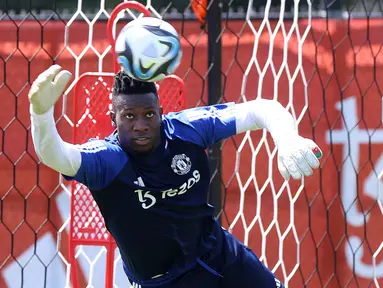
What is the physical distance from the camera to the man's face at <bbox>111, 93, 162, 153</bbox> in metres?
2.13

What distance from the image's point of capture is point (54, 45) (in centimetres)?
340

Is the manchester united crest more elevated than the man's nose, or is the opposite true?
the man's nose

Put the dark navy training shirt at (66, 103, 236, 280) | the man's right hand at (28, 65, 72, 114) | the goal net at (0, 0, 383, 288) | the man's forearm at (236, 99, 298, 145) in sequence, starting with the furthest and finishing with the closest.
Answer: the goal net at (0, 0, 383, 288)
the dark navy training shirt at (66, 103, 236, 280)
the man's forearm at (236, 99, 298, 145)
the man's right hand at (28, 65, 72, 114)

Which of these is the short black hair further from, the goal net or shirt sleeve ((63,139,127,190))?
the goal net

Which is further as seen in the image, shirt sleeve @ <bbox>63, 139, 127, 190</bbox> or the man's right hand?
shirt sleeve @ <bbox>63, 139, 127, 190</bbox>

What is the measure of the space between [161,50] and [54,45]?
52.5 inches

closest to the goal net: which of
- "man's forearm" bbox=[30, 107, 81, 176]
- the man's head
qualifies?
the man's head

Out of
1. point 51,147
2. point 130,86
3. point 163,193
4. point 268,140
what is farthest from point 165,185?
point 268,140

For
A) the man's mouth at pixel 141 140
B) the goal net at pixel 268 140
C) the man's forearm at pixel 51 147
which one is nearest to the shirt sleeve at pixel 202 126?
the man's mouth at pixel 141 140

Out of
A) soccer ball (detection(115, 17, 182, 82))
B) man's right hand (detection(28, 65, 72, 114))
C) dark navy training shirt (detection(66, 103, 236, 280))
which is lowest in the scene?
dark navy training shirt (detection(66, 103, 236, 280))

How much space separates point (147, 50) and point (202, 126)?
255 millimetres

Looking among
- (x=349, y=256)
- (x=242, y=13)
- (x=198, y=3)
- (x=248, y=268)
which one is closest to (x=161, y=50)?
(x=248, y=268)

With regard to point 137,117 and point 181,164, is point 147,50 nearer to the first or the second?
point 137,117

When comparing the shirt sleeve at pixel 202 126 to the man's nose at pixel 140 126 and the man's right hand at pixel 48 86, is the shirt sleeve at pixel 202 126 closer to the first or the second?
the man's nose at pixel 140 126
